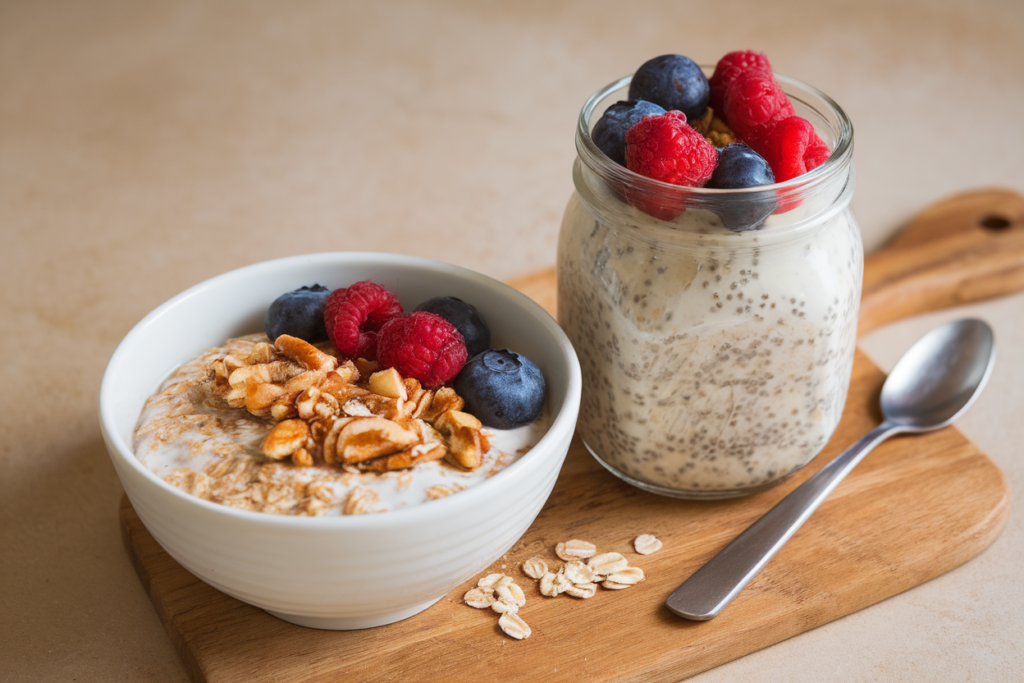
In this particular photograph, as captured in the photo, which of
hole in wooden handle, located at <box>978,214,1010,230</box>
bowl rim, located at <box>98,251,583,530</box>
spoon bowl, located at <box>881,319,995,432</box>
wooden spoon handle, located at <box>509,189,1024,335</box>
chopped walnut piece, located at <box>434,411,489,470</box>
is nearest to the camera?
bowl rim, located at <box>98,251,583,530</box>

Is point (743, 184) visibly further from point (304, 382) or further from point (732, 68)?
point (304, 382)

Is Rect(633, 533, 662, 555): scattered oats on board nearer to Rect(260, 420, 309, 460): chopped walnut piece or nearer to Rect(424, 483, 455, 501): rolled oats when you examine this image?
Rect(424, 483, 455, 501): rolled oats

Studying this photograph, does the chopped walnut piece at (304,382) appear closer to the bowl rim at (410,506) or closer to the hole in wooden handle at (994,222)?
the bowl rim at (410,506)

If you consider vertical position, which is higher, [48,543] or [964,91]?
[964,91]

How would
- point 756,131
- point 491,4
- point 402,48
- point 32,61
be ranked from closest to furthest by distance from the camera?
point 756,131 → point 32,61 → point 402,48 → point 491,4

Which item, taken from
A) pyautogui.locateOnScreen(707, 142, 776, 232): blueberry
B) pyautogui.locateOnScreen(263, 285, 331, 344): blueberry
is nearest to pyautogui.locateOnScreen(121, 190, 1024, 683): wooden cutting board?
pyautogui.locateOnScreen(263, 285, 331, 344): blueberry

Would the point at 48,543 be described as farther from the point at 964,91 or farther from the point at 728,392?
the point at 964,91

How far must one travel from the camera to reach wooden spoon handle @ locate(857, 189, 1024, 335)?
1664mm

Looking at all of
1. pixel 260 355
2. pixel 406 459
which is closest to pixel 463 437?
pixel 406 459

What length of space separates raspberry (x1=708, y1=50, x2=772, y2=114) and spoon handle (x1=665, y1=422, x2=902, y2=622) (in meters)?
0.50

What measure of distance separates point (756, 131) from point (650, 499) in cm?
49

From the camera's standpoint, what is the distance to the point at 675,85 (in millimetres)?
1127

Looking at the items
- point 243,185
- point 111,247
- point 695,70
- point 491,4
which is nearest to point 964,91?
point 491,4

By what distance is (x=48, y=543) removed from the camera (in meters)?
1.24
